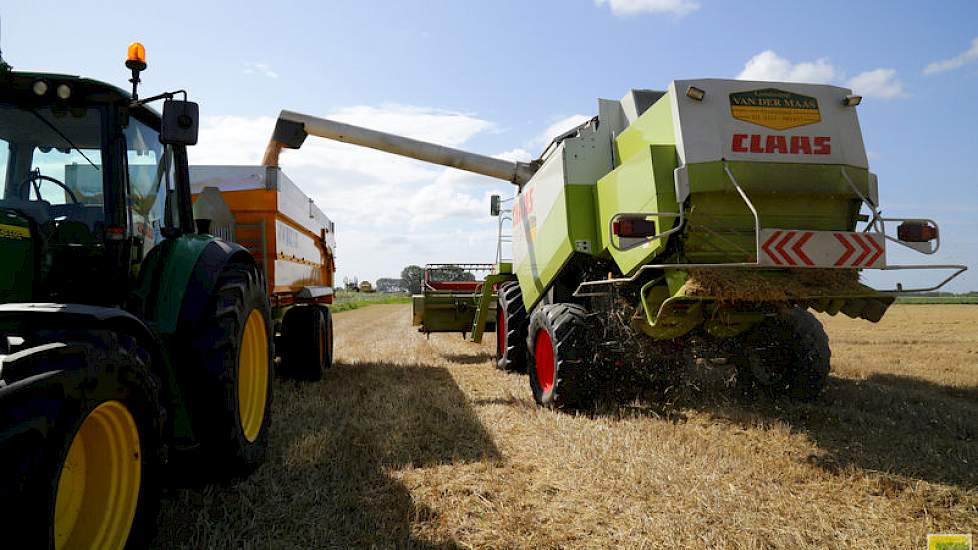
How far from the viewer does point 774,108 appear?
431 cm

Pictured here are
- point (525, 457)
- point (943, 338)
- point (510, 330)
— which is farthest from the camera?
point (943, 338)

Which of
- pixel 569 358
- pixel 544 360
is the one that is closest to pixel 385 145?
pixel 544 360

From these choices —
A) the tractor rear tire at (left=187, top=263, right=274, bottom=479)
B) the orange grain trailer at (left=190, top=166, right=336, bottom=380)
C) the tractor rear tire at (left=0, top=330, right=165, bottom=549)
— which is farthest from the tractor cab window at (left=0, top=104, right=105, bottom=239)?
the orange grain trailer at (left=190, top=166, right=336, bottom=380)

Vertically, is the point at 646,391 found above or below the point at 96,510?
below

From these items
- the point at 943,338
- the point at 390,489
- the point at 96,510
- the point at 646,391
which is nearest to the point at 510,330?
the point at 646,391

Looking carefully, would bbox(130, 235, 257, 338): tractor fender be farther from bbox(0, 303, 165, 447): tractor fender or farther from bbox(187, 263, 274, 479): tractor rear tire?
bbox(0, 303, 165, 447): tractor fender

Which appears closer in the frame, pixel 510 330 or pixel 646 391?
pixel 646 391

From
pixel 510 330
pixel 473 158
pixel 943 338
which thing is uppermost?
pixel 473 158

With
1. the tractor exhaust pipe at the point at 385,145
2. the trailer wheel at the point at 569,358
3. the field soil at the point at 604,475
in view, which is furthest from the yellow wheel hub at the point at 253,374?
the tractor exhaust pipe at the point at 385,145

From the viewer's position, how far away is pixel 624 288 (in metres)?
4.76

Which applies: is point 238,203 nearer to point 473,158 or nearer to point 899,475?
point 473,158

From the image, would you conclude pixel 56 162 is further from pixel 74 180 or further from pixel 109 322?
pixel 109 322

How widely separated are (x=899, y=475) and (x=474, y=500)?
228cm

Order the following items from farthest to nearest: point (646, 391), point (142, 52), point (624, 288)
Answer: point (646, 391) < point (624, 288) < point (142, 52)
